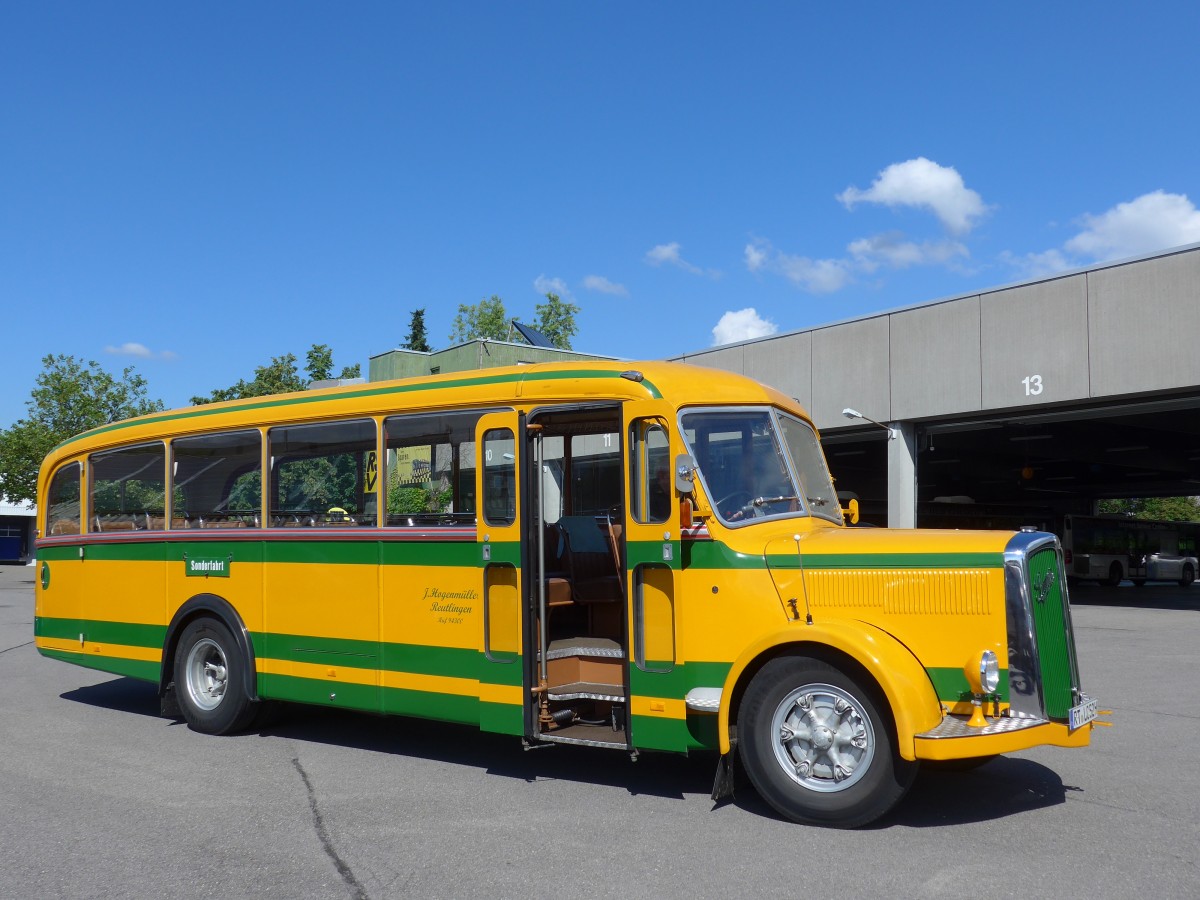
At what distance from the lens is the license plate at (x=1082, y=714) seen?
5844 mm

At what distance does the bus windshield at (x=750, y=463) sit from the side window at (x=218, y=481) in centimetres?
406

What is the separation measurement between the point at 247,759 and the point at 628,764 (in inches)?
112

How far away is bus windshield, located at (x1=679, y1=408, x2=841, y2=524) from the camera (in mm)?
6734

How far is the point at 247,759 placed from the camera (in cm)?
812

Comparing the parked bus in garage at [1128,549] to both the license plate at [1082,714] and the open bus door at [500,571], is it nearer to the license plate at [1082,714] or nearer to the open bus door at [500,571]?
the license plate at [1082,714]

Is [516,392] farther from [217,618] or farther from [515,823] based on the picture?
[217,618]

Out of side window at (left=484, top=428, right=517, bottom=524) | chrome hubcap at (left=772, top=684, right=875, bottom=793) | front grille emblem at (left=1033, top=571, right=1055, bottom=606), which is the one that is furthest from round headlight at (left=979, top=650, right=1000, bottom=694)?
side window at (left=484, top=428, right=517, bottom=524)

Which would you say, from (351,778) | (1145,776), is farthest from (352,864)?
(1145,776)

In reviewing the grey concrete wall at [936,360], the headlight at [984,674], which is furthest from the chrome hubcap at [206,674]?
the grey concrete wall at [936,360]

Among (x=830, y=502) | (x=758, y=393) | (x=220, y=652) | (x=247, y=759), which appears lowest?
(x=247, y=759)

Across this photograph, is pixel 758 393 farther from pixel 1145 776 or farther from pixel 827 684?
pixel 1145 776

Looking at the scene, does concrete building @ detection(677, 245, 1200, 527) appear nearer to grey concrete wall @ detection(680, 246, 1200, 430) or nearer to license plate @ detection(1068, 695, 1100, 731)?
grey concrete wall @ detection(680, 246, 1200, 430)

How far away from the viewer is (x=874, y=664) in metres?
5.73

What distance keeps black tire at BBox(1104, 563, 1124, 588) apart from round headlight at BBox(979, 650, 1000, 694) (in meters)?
39.6
